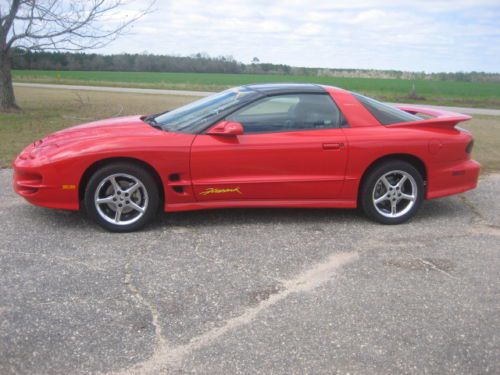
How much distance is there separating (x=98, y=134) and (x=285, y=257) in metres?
2.11

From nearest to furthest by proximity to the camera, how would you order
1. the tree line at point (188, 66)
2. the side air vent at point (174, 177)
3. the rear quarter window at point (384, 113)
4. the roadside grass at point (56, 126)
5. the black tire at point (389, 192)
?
the side air vent at point (174, 177)
the black tire at point (389, 192)
the rear quarter window at point (384, 113)
the roadside grass at point (56, 126)
the tree line at point (188, 66)

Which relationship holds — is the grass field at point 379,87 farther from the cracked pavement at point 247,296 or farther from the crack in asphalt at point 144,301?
the crack in asphalt at point 144,301

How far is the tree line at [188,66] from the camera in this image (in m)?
61.2

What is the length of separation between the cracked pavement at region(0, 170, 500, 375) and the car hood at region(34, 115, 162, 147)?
2.52ft

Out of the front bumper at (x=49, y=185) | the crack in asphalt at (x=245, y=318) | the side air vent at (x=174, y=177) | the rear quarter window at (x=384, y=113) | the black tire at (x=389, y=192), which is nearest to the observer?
the crack in asphalt at (x=245, y=318)

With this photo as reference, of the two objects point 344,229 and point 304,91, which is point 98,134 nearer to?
point 304,91

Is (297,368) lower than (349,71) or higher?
lower

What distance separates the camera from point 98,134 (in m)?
4.75

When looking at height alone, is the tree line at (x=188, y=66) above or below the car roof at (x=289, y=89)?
above

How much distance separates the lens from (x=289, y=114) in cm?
500

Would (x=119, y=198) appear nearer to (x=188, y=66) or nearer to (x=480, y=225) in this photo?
(x=480, y=225)

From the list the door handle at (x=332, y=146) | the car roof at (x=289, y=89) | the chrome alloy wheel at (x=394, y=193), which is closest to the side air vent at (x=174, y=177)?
the car roof at (x=289, y=89)

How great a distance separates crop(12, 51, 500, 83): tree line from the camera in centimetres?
6117

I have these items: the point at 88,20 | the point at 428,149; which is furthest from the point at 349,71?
the point at 428,149
